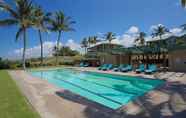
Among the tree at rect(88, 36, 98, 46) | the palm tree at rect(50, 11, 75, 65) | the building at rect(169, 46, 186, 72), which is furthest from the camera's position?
the tree at rect(88, 36, 98, 46)

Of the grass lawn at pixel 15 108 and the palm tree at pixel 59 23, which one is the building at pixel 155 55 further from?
the grass lawn at pixel 15 108

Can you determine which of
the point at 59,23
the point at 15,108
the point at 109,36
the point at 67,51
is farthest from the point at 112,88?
the point at 67,51

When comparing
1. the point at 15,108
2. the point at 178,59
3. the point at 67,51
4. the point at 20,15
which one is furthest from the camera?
the point at 67,51

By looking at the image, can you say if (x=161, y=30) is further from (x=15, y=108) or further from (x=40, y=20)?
(x=15, y=108)

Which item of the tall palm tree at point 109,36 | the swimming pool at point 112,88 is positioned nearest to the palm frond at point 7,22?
the swimming pool at point 112,88

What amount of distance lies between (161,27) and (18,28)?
38.7 m

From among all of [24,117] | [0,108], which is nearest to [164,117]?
[24,117]

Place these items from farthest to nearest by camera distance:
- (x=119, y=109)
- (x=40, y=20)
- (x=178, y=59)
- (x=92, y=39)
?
(x=92, y=39) → (x=40, y=20) → (x=178, y=59) → (x=119, y=109)

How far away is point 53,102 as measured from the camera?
6746 mm

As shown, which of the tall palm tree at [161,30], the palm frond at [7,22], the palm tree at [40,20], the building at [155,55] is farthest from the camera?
the tall palm tree at [161,30]

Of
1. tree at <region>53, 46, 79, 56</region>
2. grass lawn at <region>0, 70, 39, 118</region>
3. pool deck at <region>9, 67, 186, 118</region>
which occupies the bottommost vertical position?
pool deck at <region>9, 67, 186, 118</region>

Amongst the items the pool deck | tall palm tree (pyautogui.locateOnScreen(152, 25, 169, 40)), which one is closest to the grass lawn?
the pool deck

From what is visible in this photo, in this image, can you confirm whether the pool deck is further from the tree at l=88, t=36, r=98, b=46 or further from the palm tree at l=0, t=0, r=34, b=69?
the tree at l=88, t=36, r=98, b=46

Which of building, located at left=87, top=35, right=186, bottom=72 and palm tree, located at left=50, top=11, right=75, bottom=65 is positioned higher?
palm tree, located at left=50, top=11, right=75, bottom=65
